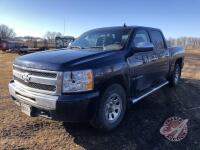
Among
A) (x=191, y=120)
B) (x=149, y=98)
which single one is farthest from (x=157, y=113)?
(x=149, y=98)

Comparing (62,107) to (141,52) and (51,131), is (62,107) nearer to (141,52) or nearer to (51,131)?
(51,131)

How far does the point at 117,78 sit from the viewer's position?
432 cm

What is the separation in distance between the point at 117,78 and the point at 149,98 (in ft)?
8.10

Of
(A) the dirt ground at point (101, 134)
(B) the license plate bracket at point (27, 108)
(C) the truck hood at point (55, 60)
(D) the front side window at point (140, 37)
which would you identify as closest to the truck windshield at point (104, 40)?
(D) the front side window at point (140, 37)

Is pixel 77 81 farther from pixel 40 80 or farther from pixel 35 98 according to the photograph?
pixel 35 98

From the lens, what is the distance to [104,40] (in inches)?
207

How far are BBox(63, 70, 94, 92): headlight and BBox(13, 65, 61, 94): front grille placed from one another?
118mm

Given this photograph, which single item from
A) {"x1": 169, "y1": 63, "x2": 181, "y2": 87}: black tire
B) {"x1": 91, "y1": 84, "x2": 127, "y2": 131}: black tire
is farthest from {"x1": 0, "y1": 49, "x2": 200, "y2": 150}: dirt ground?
{"x1": 169, "y1": 63, "x2": 181, "y2": 87}: black tire

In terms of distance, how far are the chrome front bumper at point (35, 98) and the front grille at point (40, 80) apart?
0.08m

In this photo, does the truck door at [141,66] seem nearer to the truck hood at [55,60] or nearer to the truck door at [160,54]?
the truck door at [160,54]

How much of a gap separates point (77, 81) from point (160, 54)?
3.26m

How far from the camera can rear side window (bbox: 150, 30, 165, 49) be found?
6.24 m

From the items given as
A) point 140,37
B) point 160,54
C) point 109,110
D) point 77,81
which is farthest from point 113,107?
point 160,54

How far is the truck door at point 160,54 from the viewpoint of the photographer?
608 centimetres
